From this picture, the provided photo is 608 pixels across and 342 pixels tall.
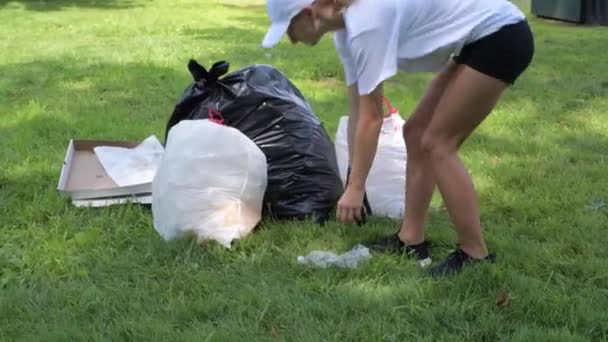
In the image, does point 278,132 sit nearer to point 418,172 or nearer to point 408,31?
point 418,172

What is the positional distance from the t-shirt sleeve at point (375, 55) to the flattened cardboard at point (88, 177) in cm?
164

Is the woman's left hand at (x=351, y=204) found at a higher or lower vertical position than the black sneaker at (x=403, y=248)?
higher

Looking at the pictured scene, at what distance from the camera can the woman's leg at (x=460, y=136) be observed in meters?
2.80

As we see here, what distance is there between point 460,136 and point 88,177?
200cm

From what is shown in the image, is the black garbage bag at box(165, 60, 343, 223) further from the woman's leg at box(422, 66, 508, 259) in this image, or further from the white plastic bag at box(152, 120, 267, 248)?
the woman's leg at box(422, 66, 508, 259)

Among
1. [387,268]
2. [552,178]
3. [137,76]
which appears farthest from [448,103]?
[137,76]

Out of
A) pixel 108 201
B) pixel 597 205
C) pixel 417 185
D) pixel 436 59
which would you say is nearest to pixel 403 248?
pixel 417 185

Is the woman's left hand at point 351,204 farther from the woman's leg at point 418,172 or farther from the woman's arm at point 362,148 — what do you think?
the woman's leg at point 418,172

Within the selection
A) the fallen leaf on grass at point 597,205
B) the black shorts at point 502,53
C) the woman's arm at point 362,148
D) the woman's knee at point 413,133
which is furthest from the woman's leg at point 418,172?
the fallen leaf on grass at point 597,205

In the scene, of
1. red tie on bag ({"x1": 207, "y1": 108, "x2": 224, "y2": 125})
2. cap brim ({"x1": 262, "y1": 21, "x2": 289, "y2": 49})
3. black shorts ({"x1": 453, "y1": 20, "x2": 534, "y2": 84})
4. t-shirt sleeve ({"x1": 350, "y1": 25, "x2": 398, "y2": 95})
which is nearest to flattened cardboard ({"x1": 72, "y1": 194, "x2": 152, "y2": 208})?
red tie on bag ({"x1": 207, "y1": 108, "x2": 224, "y2": 125})

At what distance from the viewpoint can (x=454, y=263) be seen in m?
2.99

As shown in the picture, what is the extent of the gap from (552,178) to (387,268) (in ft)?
5.13

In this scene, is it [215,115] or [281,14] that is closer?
[281,14]

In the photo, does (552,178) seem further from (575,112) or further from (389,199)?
(575,112)
